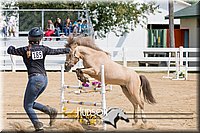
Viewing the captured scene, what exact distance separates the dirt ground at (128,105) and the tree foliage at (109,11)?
998 cm

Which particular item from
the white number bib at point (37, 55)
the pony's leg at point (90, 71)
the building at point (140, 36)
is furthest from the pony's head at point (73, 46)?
the building at point (140, 36)

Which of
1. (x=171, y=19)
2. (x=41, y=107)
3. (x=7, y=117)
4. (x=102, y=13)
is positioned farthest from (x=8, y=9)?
(x=41, y=107)

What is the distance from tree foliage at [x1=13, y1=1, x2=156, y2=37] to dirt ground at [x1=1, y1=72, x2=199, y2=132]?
9980mm

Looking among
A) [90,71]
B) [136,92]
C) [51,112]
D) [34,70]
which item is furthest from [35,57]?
[136,92]

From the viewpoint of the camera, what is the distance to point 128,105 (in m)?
11.2

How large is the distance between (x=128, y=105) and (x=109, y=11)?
1907cm

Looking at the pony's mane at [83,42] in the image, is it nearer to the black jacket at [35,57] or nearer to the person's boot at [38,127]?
the black jacket at [35,57]

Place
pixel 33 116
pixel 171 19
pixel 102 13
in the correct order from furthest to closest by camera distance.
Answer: pixel 102 13, pixel 171 19, pixel 33 116

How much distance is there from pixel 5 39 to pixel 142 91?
16001 millimetres

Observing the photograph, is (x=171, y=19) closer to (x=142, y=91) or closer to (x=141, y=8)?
(x=141, y=8)

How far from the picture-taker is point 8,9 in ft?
83.6

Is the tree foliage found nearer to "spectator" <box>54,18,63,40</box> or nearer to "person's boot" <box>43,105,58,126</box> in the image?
"spectator" <box>54,18,63,40</box>

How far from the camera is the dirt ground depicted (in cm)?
796

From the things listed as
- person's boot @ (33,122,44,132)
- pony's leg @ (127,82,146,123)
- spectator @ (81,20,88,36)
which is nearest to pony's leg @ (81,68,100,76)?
pony's leg @ (127,82,146,123)
